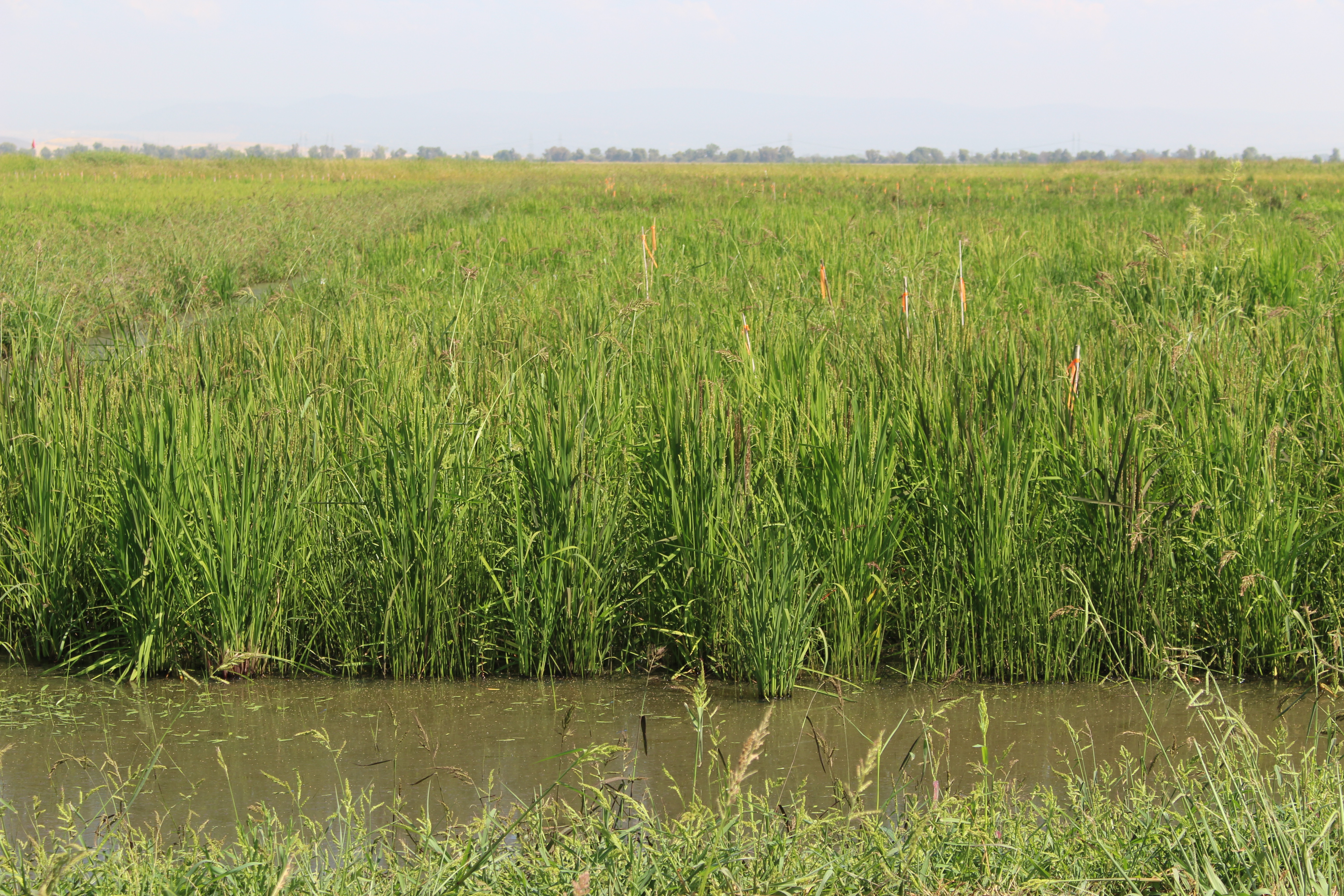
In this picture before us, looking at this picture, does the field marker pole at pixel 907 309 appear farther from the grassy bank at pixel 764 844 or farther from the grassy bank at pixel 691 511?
the grassy bank at pixel 764 844

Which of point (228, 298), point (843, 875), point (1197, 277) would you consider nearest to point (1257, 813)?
point (843, 875)

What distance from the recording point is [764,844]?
6.52ft

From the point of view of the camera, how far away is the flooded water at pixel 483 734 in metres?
2.62

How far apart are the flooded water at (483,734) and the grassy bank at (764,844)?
0.12m

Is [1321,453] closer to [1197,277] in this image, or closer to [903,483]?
[903,483]

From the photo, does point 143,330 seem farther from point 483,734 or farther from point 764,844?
point 764,844

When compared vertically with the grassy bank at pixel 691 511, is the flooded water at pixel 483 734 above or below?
below

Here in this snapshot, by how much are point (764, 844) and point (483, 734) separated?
4.16ft

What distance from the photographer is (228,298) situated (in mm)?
9609

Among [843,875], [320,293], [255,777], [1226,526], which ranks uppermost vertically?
[320,293]

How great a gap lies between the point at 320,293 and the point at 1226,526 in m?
6.46

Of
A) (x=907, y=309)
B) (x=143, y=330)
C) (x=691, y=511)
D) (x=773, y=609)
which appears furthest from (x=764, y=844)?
(x=143, y=330)

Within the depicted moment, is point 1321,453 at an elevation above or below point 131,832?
above

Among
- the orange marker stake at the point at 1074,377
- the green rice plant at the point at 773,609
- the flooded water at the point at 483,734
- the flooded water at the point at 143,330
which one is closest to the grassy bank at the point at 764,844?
the flooded water at the point at 483,734
